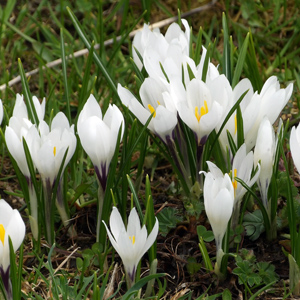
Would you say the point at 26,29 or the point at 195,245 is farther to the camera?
the point at 26,29

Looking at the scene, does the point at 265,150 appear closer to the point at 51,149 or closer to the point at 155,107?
the point at 155,107

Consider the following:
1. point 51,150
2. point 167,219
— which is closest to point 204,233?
point 167,219

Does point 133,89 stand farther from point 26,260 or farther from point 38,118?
point 26,260

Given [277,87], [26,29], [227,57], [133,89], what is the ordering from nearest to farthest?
[277,87], [227,57], [133,89], [26,29]

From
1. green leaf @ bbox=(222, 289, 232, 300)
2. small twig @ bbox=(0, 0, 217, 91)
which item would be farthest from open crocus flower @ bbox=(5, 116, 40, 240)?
small twig @ bbox=(0, 0, 217, 91)

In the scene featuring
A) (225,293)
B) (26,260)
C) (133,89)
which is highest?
(133,89)

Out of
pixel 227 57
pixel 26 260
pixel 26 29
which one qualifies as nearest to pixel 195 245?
Result: pixel 26 260

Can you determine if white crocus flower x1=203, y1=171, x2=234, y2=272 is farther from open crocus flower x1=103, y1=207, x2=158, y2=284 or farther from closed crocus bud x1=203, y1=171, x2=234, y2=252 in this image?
open crocus flower x1=103, y1=207, x2=158, y2=284

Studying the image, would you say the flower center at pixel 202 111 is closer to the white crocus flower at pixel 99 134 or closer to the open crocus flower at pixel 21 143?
the white crocus flower at pixel 99 134
